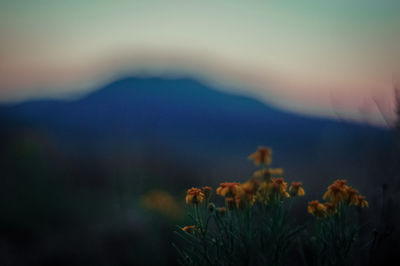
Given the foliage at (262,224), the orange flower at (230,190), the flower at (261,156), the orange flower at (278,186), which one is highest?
the flower at (261,156)

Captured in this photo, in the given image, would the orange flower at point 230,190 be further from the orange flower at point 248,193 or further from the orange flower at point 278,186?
the orange flower at point 278,186

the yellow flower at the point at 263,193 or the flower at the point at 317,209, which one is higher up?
the yellow flower at the point at 263,193

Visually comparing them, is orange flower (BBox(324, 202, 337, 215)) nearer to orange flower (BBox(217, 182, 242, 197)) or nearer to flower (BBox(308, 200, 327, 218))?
flower (BBox(308, 200, 327, 218))

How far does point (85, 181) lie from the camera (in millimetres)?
11953

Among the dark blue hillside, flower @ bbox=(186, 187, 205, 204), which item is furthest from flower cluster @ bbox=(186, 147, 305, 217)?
the dark blue hillside

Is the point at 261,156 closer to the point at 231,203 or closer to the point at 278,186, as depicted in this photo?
the point at 278,186

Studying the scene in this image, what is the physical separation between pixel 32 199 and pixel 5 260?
7.85 feet

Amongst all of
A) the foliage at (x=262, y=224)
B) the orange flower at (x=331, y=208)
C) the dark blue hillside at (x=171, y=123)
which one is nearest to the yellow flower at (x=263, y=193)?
the foliage at (x=262, y=224)

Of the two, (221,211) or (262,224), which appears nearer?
(262,224)

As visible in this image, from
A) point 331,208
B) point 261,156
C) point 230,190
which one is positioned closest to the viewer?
point 261,156

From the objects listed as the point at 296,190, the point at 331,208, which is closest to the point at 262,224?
the point at 296,190

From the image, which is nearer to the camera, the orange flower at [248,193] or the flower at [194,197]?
the orange flower at [248,193]

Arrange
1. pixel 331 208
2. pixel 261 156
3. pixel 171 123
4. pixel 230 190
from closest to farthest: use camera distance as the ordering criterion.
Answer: pixel 261 156
pixel 230 190
pixel 331 208
pixel 171 123

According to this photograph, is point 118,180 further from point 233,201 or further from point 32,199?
point 233,201
